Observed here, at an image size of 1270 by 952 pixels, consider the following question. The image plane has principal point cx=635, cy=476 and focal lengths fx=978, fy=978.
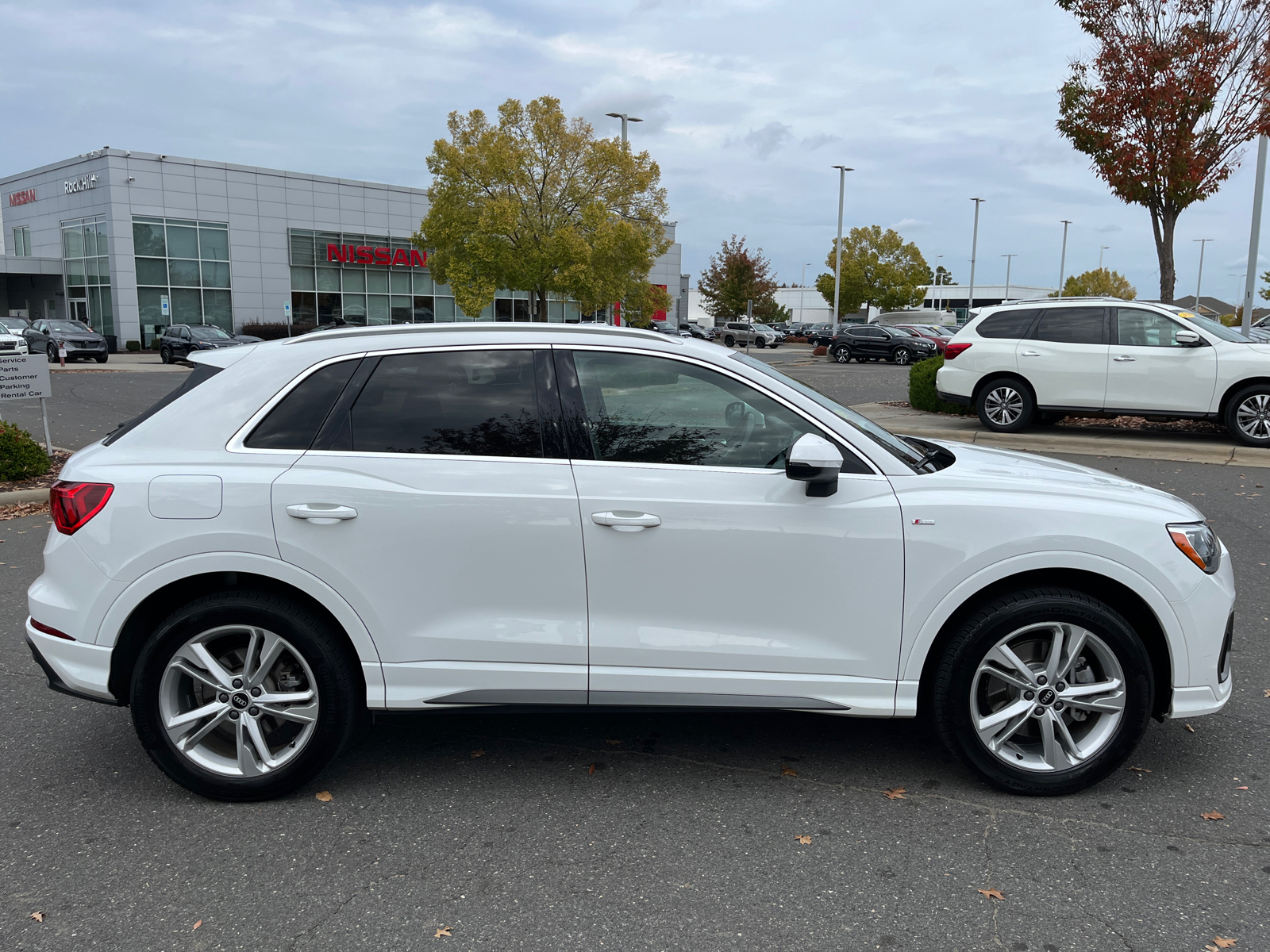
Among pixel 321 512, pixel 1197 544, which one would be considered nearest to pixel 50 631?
pixel 321 512

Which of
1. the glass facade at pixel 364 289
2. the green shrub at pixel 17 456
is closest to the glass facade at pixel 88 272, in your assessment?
the glass facade at pixel 364 289

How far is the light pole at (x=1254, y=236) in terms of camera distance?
17.7 metres

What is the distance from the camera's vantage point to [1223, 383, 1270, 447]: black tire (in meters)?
12.3

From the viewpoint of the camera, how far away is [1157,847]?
333cm

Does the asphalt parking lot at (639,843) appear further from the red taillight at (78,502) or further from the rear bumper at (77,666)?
the red taillight at (78,502)

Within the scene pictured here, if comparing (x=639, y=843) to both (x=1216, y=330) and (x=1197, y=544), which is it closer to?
(x=1197, y=544)

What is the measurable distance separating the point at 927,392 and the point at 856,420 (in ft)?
43.7

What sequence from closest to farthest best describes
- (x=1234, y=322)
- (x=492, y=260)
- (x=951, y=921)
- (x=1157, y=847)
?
(x=951, y=921) → (x=1157, y=847) → (x=492, y=260) → (x=1234, y=322)

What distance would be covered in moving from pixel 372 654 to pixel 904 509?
200 cm

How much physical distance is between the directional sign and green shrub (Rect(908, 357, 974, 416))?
12.7m

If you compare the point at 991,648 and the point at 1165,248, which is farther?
the point at 1165,248

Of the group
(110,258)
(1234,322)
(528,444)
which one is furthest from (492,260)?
(1234,322)

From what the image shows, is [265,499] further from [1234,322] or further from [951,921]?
[1234,322]

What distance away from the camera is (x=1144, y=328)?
12.6 meters
